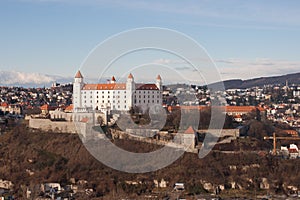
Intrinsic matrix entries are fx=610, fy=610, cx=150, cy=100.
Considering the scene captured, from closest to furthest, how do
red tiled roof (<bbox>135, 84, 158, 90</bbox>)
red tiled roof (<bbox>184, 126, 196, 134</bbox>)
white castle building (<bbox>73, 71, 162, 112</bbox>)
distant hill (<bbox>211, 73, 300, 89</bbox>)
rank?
red tiled roof (<bbox>184, 126, 196, 134</bbox>)
white castle building (<bbox>73, 71, 162, 112</bbox>)
red tiled roof (<bbox>135, 84, 158, 90</bbox>)
distant hill (<bbox>211, 73, 300, 89</bbox>)

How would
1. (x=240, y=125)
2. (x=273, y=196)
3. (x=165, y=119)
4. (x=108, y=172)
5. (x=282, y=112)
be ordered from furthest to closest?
(x=282, y=112)
(x=240, y=125)
(x=165, y=119)
(x=108, y=172)
(x=273, y=196)

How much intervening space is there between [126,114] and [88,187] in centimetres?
484

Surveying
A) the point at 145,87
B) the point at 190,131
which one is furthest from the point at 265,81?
the point at 190,131

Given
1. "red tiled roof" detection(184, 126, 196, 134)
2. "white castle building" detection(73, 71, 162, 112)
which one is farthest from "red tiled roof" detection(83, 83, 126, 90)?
"red tiled roof" detection(184, 126, 196, 134)

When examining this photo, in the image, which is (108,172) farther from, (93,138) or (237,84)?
(237,84)

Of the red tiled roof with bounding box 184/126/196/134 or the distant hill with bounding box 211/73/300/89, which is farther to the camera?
the distant hill with bounding box 211/73/300/89

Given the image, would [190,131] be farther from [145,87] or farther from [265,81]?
[265,81]

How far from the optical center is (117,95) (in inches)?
830

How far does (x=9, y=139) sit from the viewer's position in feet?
62.8

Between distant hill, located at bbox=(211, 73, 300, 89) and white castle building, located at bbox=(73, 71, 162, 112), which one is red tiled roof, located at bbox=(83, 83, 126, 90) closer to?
white castle building, located at bbox=(73, 71, 162, 112)

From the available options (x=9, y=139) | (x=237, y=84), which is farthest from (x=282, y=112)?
(x=237, y=84)

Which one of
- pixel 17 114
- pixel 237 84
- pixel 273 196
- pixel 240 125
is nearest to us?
pixel 273 196

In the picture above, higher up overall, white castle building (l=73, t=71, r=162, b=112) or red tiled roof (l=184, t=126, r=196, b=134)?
white castle building (l=73, t=71, r=162, b=112)

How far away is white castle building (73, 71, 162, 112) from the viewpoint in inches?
819
